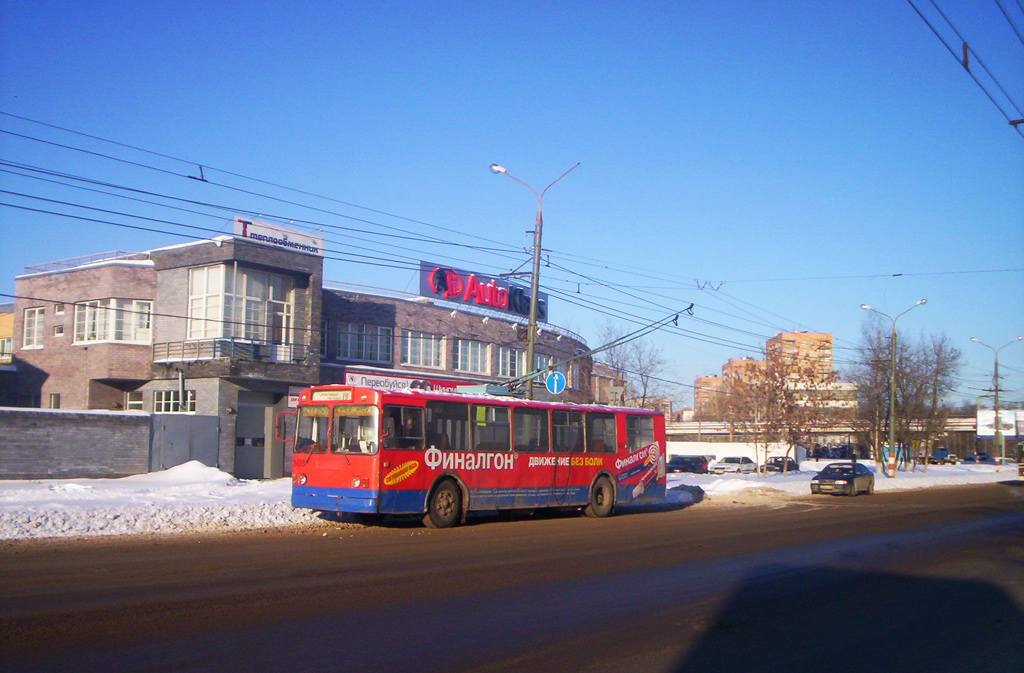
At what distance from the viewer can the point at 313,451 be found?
18.2m

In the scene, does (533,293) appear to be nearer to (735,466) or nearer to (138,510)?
(138,510)

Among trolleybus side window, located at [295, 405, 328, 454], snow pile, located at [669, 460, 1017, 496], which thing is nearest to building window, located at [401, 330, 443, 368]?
snow pile, located at [669, 460, 1017, 496]

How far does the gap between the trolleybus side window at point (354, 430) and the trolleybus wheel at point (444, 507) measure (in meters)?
1.93

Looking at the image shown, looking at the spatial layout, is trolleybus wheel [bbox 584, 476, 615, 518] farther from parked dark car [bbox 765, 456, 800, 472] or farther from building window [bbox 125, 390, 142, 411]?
parked dark car [bbox 765, 456, 800, 472]

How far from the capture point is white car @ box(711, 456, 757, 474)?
204 ft

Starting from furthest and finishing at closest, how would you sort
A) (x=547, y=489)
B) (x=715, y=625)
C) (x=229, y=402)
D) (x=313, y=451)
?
1. (x=229, y=402)
2. (x=547, y=489)
3. (x=313, y=451)
4. (x=715, y=625)

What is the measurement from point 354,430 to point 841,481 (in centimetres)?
2495

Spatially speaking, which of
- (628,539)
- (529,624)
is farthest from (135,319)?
(529,624)

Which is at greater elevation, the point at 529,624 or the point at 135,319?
the point at 135,319

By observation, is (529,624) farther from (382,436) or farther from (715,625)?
(382,436)

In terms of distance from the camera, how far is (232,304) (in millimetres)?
33344

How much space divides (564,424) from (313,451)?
664 centimetres

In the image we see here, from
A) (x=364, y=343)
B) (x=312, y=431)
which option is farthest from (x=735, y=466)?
(x=312, y=431)

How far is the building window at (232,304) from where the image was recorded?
33.2 m
